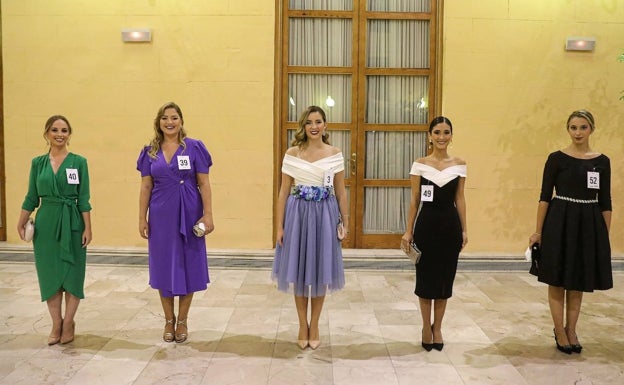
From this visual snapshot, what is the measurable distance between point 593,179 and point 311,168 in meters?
1.74

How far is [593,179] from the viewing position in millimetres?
3656

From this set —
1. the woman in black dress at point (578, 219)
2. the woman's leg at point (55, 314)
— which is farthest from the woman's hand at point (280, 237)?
the woman in black dress at point (578, 219)

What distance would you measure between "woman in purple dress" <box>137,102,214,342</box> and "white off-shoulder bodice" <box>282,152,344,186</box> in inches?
22.4

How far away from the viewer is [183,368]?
3.46 metres

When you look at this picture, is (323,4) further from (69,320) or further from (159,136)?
(69,320)

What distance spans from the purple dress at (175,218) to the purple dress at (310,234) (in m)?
0.59

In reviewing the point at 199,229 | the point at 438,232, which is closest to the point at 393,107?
the point at 438,232

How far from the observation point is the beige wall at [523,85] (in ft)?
22.6

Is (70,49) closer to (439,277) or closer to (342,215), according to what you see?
(342,215)

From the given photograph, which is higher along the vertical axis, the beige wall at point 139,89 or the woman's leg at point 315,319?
the beige wall at point 139,89

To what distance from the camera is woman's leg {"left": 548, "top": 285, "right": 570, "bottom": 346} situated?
150 inches

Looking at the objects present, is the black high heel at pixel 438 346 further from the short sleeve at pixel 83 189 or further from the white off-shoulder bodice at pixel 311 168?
the short sleeve at pixel 83 189

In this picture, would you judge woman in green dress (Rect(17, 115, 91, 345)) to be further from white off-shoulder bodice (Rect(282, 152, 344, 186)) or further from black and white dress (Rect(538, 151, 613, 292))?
black and white dress (Rect(538, 151, 613, 292))

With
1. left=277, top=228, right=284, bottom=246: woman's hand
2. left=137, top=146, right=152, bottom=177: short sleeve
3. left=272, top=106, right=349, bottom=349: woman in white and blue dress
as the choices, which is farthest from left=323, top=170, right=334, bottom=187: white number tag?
left=137, top=146, right=152, bottom=177: short sleeve
